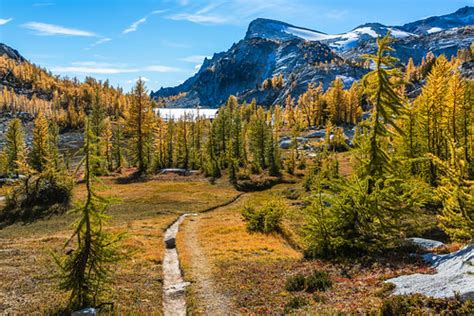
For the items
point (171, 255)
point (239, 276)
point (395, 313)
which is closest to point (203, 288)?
point (239, 276)

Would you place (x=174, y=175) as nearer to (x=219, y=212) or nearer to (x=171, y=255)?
(x=219, y=212)

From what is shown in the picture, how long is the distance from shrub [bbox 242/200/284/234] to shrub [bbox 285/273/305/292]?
722 inches

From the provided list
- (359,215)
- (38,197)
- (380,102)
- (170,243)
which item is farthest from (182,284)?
(38,197)

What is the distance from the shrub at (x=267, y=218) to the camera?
39.5m

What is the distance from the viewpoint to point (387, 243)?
24203 mm

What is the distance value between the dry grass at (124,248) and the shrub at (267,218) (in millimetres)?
9634

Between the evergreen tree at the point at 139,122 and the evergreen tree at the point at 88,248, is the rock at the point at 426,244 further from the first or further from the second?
the evergreen tree at the point at 139,122

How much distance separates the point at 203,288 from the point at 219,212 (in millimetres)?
31958

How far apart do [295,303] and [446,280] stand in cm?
642

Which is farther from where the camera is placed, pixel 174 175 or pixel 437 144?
pixel 174 175

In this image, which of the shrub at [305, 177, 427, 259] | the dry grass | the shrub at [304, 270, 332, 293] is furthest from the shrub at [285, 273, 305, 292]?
the dry grass

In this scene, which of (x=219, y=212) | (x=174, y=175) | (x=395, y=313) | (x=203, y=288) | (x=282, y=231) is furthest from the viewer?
(x=174, y=175)

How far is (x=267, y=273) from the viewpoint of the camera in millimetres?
24094

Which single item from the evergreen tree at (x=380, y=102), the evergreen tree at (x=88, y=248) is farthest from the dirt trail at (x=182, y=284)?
the evergreen tree at (x=380, y=102)
